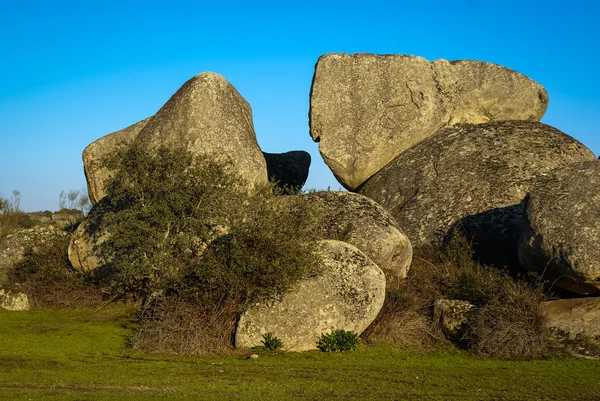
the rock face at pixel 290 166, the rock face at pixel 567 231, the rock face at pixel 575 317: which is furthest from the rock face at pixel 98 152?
the rock face at pixel 575 317

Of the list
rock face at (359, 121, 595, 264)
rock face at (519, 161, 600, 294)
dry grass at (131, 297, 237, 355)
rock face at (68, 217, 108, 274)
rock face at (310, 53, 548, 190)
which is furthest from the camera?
rock face at (310, 53, 548, 190)

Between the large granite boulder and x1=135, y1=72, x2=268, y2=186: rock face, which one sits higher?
x1=135, y1=72, x2=268, y2=186: rock face

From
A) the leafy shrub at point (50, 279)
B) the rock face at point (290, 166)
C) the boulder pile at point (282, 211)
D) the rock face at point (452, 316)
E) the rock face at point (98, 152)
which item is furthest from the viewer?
the rock face at point (290, 166)

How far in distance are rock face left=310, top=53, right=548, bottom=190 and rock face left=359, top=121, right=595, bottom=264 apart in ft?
2.01

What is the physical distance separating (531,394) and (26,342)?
10.5 metres

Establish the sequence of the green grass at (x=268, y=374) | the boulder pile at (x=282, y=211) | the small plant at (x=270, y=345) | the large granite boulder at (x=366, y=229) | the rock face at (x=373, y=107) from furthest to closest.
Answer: the rock face at (x=373, y=107), the large granite boulder at (x=366, y=229), the boulder pile at (x=282, y=211), the small plant at (x=270, y=345), the green grass at (x=268, y=374)

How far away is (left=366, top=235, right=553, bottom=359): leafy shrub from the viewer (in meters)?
15.5

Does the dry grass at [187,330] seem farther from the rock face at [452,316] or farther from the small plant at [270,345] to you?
the rock face at [452,316]

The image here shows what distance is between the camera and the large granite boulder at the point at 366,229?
Result: 19047 mm

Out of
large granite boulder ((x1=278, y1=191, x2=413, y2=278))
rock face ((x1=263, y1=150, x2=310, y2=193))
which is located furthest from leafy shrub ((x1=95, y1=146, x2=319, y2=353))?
rock face ((x1=263, y1=150, x2=310, y2=193))

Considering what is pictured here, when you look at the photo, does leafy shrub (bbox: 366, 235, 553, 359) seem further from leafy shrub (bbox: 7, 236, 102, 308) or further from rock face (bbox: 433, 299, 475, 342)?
leafy shrub (bbox: 7, 236, 102, 308)

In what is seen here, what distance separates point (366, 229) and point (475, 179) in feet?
19.7

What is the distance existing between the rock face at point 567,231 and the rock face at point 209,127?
7.99 m

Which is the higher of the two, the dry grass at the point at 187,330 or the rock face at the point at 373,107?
the rock face at the point at 373,107
